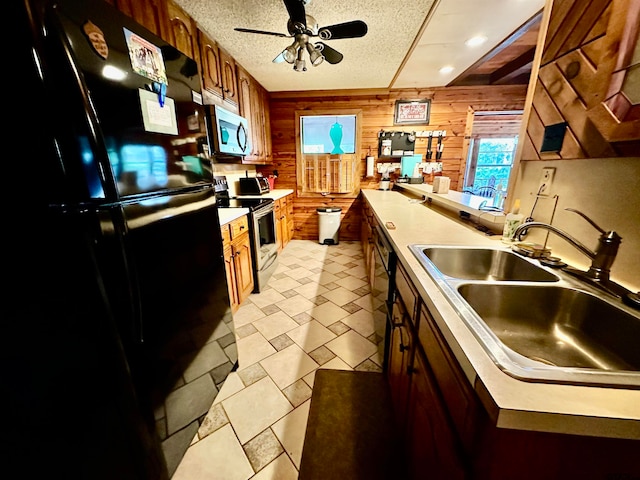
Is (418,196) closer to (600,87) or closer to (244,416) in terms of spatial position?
(600,87)

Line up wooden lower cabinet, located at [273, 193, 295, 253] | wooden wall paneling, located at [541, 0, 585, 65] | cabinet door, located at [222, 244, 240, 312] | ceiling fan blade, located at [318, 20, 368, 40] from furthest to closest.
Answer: wooden lower cabinet, located at [273, 193, 295, 253] → cabinet door, located at [222, 244, 240, 312] → ceiling fan blade, located at [318, 20, 368, 40] → wooden wall paneling, located at [541, 0, 585, 65]

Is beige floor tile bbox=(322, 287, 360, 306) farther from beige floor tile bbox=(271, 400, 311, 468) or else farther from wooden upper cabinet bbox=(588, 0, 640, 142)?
wooden upper cabinet bbox=(588, 0, 640, 142)

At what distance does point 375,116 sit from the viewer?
167 inches

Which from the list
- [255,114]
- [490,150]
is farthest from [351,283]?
[490,150]

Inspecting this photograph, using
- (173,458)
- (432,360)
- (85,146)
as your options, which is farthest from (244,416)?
(85,146)

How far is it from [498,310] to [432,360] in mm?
370

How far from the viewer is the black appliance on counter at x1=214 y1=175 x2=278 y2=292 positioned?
2645 mm

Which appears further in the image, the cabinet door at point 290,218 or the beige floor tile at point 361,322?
the cabinet door at point 290,218

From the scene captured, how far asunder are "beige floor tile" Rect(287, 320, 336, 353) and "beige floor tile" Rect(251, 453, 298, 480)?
29.6 inches

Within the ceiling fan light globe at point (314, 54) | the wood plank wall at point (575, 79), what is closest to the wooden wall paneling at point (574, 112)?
the wood plank wall at point (575, 79)

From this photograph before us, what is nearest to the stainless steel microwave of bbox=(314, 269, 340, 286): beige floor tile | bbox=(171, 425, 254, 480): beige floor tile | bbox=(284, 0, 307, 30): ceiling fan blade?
bbox=(284, 0, 307, 30): ceiling fan blade

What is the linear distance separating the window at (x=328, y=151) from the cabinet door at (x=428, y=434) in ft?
12.5

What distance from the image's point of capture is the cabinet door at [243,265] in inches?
90.5

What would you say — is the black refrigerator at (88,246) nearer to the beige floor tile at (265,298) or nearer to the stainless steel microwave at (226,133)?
the stainless steel microwave at (226,133)
